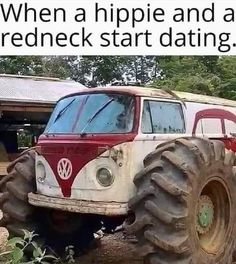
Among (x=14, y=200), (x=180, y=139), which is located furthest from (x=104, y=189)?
(x=14, y=200)

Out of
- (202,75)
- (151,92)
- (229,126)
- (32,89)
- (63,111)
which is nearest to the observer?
(151,92)

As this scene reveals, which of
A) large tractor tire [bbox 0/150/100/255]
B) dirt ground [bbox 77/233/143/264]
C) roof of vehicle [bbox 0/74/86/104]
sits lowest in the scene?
dirt ground [bbox 77/233/143/264]

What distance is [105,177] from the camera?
5.27 m

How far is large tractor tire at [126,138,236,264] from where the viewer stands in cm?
488

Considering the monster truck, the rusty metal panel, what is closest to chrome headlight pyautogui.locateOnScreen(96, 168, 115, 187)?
the monster truck

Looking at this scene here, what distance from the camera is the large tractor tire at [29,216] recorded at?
6.13 meters

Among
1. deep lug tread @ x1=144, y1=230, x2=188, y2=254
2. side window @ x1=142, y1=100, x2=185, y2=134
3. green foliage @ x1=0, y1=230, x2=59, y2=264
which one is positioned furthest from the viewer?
side window @ x1=142, y1=100, x2=185, y2=134

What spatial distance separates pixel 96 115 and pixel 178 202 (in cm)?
141

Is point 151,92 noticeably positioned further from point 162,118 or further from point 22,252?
point 22,252

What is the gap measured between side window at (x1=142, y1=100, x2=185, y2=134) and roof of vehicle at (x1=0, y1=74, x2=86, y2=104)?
31.2 feet

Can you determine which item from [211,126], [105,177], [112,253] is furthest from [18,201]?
[211,126]

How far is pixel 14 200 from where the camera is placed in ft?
20.2

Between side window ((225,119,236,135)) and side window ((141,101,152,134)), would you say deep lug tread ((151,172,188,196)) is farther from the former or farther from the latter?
side window ((225,119,236,135))

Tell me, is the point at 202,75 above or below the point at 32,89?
above
